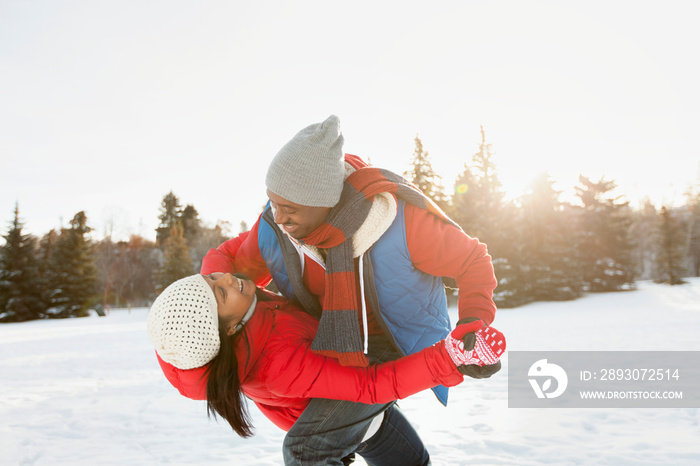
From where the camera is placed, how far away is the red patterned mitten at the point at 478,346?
1.49 metres

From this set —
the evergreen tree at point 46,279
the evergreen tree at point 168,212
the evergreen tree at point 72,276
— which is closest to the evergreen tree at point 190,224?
the evergreen tree at point 168,212

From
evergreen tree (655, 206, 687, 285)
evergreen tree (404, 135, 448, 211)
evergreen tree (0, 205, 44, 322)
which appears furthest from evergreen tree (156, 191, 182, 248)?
evergreen tree (655, 206, 687, 285)

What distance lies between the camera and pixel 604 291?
22.8m

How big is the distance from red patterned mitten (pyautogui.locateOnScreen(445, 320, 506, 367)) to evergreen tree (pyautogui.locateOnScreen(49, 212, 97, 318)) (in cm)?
3284

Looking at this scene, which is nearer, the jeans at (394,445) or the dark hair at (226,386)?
the dark hair at (226,386)

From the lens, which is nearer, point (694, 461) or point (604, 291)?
point (694, 461)

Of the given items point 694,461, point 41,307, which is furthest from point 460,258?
point 41,307

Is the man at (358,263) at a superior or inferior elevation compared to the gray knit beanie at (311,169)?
inferior

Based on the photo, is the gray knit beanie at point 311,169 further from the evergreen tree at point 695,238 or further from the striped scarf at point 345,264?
the evergreen tree at point 695,238

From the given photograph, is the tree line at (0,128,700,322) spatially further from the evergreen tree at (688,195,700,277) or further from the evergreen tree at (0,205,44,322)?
the evergreen tree at (688,195,700,277)

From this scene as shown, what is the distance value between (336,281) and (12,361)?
11.5m

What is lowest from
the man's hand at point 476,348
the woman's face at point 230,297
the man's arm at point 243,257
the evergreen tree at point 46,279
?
the evergreen tree at point 46,279

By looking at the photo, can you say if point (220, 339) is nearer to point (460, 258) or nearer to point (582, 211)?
point (460, 258)

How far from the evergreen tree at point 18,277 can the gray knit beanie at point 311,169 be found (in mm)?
31883
